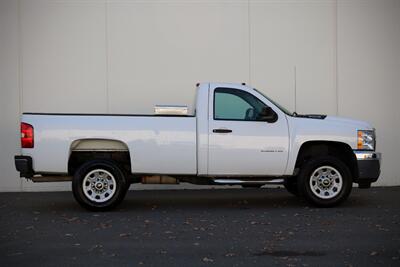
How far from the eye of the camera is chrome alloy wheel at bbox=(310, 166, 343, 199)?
10.9 metres

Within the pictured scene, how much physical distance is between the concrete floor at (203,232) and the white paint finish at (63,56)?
2265mm

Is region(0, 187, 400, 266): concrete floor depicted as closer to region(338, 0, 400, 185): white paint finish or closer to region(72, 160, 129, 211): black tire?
region(72, 160, 129, 211): black tire

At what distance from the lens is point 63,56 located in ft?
46.3

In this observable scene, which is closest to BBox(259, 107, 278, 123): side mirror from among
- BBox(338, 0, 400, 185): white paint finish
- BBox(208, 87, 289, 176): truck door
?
BBox(208, 87, 289, 176): truck door

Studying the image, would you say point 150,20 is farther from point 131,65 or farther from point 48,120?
point 48,120

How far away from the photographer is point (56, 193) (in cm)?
1395

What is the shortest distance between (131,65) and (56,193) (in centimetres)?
301

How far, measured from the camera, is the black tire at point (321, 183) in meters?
10.8

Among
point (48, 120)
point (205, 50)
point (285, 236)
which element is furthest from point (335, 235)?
point (205, 50)

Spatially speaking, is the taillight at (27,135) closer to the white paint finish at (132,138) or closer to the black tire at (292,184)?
the white paint finish at (132,138)

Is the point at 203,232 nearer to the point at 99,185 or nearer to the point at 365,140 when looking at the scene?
the point at 99,185

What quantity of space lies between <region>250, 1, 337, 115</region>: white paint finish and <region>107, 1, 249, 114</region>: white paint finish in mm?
337

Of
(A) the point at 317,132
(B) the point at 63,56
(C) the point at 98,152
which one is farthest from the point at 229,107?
(B) the point at 63,56

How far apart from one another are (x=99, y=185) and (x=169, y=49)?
4.47 metres
